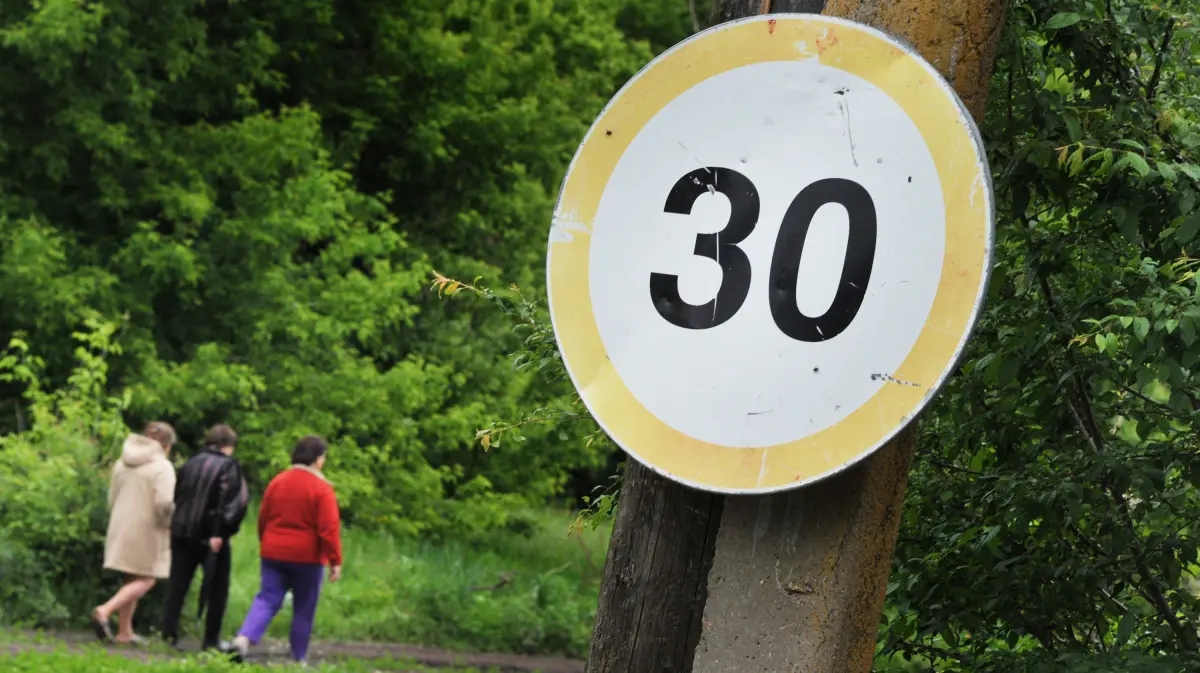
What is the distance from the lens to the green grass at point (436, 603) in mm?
12461

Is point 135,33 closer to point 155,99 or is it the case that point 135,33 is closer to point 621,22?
point 155,99

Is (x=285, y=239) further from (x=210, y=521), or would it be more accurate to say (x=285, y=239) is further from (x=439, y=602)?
(x=210, y=521)

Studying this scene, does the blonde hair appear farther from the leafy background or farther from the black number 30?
the black number 30

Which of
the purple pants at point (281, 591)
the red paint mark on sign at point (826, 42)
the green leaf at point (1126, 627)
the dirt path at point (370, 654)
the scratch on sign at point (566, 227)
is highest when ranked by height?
the red paint mark on sign at point (826, 42)

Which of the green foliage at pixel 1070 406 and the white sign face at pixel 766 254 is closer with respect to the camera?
the white sign face at pixel 766 254

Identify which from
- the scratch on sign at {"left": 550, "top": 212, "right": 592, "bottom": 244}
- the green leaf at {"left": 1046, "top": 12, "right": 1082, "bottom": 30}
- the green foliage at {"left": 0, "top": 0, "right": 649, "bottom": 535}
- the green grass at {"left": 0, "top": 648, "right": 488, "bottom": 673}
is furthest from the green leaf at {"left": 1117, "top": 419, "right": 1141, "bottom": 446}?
the green foliage at {"left": 0, "top": 0, "right": 649, "bottom": 535}

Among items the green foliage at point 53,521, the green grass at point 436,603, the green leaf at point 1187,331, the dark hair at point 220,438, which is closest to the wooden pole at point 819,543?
the green leaf at point 1187,331

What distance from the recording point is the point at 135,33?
56.1 feet

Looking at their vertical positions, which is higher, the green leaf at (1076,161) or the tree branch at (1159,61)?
the tree branch at (1159,61)

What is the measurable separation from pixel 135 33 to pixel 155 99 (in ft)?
2.91

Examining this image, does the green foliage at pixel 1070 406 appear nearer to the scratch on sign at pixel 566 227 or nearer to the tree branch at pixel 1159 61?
the tree branch at pixel 1159 61

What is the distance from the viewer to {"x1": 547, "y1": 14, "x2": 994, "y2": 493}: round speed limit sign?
1.95 meters

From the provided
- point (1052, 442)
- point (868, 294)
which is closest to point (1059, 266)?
point (1052, 442)

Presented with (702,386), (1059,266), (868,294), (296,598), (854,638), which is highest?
(1059,266)
